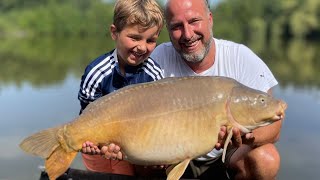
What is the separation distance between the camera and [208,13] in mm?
2801

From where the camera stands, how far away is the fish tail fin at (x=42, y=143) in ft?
6.88

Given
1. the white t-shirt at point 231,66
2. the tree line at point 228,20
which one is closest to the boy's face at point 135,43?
the white t-shirt at point 231,66

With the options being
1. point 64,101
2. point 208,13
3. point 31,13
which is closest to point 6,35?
point 31,13

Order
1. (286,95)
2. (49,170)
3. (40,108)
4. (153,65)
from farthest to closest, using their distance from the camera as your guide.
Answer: (286,95) → (40,108) → (153,65) → (49,170)

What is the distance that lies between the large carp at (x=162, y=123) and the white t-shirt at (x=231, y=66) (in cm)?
57

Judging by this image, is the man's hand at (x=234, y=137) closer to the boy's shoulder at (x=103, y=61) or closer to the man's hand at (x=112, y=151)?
the man's hand at (x=112, y=151)

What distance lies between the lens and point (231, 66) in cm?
277

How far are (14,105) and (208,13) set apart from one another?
744 centimetres

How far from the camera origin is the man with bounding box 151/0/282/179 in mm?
2619

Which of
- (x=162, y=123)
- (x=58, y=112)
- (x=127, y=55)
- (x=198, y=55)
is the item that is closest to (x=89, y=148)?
(x=162, y=123)

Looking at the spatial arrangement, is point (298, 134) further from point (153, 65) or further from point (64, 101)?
point (153, 65)

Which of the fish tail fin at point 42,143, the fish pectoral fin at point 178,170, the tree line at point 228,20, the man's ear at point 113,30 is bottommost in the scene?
the fish pectoral fin at point 178,170

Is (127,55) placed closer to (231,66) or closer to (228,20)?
(231,66)

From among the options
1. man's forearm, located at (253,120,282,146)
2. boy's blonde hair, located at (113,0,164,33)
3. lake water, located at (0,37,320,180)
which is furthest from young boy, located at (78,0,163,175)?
lake water, located at (0,37,320,180)
